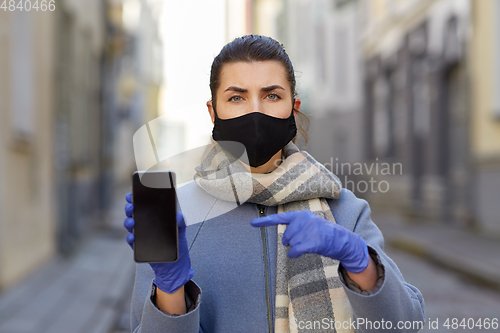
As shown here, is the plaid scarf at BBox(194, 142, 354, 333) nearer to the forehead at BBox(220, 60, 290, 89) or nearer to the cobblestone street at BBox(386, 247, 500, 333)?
the forehead at BBox(220, 60, 290, 89)

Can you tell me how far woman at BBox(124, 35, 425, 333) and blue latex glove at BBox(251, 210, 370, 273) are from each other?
2.6 inches

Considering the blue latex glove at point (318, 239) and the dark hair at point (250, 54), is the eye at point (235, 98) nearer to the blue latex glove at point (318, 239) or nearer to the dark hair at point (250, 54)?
the dark hair at point (250, 54)

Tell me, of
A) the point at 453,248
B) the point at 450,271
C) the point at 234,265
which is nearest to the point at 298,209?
the point at 234,265

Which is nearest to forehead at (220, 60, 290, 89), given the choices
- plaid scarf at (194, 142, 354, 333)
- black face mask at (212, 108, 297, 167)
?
black face mask at (212, 108, 297, 167)

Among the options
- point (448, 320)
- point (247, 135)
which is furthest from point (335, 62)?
point (247, 135)

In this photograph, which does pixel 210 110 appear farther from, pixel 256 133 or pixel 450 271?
pixel 450 271

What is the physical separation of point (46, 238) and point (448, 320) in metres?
5.71

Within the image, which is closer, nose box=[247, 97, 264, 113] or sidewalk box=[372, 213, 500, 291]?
nose box=[247, 97, 264, 113]

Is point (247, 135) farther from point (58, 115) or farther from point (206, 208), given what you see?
point (58, 115)

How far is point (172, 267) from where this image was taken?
1291 mm

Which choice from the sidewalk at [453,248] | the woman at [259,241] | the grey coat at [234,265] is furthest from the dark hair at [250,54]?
the sidewalk at [453,248]

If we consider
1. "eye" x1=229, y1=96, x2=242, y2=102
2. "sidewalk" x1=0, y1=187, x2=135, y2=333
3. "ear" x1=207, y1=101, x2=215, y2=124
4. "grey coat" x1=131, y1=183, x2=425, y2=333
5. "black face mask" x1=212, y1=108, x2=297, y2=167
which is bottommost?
"sidewalk" x1=0, y1=187, x2=135, y2=333

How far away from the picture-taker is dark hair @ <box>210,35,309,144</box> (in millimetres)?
1569

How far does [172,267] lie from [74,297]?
4691 mm
